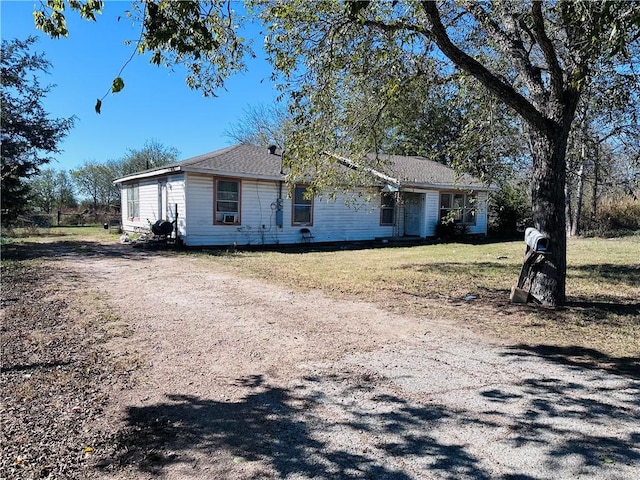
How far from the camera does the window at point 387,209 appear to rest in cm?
1864

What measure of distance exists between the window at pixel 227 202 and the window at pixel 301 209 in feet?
7.41

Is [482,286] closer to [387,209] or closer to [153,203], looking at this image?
[387,209]

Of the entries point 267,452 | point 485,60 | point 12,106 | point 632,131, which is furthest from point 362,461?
Answer: point 12,106

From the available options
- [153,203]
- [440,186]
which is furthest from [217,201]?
[440,186]

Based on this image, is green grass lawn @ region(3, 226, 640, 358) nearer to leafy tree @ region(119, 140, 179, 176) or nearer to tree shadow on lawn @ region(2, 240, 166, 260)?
tree shadow on lawn @ region(2, 240, 166, 260)

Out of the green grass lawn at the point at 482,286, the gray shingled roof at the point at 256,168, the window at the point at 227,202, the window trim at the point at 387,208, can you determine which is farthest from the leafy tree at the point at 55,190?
the green grass lawn at the point at 482,286

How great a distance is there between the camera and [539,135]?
20.5 feet

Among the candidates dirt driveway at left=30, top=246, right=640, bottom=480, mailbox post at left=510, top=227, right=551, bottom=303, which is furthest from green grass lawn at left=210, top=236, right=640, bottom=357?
dirt driveway at left=30, top=246, right=640, bottom=480

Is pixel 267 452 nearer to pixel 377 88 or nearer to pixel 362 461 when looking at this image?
pixel 362 461

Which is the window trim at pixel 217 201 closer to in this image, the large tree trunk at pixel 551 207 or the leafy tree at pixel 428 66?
the leafy tree at pixel 428 66

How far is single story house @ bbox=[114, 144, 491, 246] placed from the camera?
13664mm

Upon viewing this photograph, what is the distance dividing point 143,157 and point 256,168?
25202mm

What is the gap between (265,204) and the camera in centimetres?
1510

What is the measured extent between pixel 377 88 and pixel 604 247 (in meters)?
12.2
